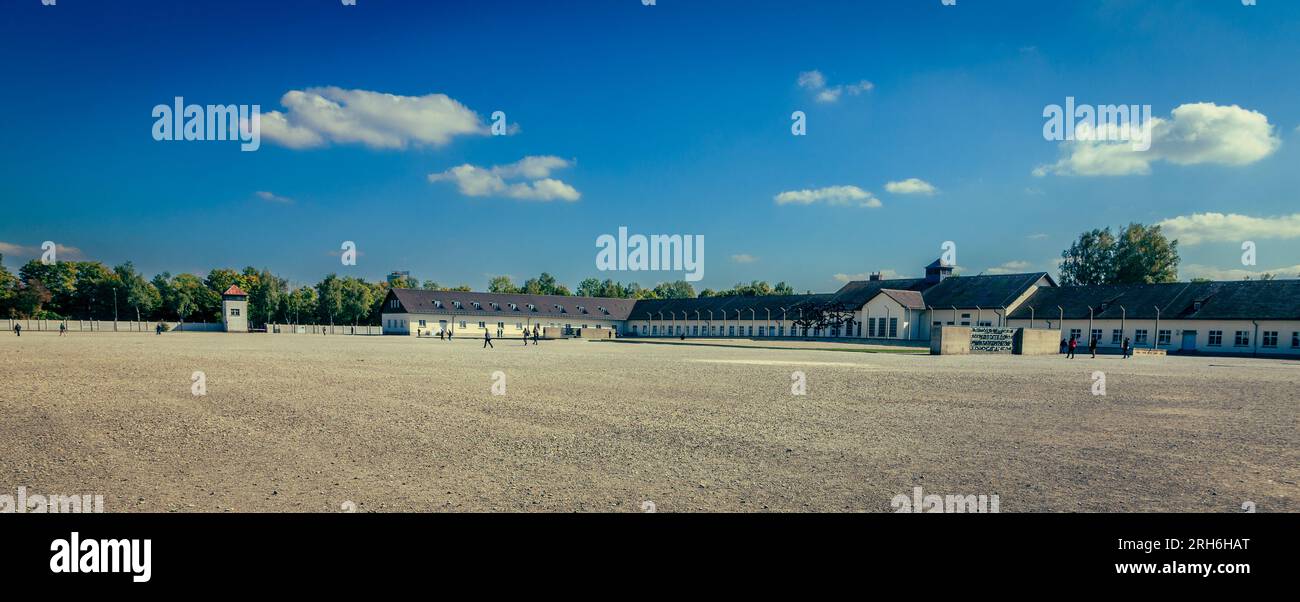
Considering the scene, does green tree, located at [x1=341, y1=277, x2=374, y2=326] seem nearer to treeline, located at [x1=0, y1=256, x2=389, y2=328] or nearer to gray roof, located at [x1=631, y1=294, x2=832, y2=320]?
treeline, located at [x1=0, y1=256, x2=389, y2=328]

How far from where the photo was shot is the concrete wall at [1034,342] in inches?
A: 1497

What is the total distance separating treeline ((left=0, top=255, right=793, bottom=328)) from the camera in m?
92.1

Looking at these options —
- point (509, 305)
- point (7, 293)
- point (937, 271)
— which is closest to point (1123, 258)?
point (937, 271)

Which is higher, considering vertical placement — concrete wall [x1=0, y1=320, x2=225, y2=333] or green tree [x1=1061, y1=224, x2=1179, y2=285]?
green tree [x1=1061, y1=224, x2=1179, y2=285]

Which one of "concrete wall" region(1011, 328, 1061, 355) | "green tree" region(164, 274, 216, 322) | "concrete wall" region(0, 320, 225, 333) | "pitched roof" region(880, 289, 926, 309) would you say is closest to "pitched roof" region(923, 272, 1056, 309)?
"pitched roof" region(880, 289, 926, 309)

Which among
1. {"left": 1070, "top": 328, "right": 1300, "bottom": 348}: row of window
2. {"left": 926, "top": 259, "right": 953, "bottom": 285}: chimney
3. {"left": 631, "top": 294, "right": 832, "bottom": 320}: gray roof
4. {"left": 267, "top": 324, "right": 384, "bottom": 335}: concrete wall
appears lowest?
{"left": 267, "top": 324, "right": 384, "bottom": 335}: concrete wall

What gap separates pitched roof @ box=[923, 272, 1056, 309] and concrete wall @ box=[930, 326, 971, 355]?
2882 cm

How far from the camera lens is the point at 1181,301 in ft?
168

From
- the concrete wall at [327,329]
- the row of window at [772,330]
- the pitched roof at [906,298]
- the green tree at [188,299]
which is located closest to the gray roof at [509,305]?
the concrete wall at [327,329]

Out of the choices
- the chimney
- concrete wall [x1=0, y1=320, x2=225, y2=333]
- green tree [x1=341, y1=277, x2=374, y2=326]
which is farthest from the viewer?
green tree [x1=341, y1=277, x2=374, y2=326]

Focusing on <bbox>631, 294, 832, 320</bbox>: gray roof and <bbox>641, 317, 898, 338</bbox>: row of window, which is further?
<bbox>631, 294, 832, 320</bbox>: gray roof
